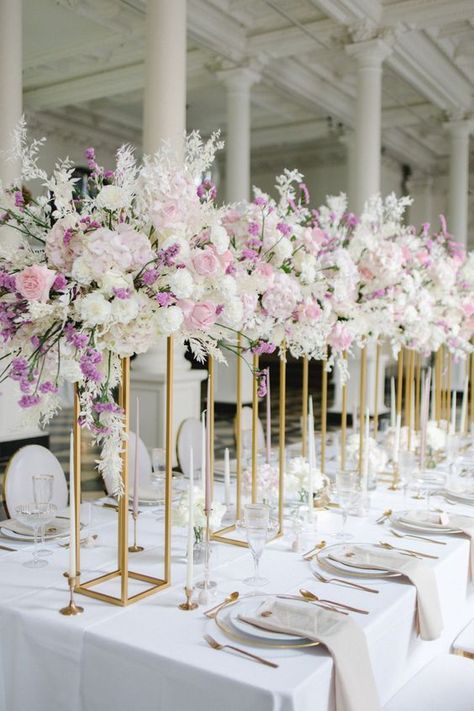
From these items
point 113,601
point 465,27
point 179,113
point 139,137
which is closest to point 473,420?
point 179,113

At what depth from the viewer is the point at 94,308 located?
70.5 inches

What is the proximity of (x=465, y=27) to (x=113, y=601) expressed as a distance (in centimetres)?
954

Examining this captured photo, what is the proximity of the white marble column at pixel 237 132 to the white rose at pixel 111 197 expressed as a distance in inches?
330

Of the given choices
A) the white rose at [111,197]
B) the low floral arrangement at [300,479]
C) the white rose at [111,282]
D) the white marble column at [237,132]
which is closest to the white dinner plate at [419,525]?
the low floral arrangement at [300,479]

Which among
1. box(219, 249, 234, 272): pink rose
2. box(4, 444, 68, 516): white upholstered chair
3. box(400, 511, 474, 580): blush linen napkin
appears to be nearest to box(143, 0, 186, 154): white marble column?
box(4, 444, 68, 516): white upholstered chair

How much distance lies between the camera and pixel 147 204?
1976 mm

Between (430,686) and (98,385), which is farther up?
(98,385)

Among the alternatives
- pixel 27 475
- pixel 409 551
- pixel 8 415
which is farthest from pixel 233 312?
pixel 8 415

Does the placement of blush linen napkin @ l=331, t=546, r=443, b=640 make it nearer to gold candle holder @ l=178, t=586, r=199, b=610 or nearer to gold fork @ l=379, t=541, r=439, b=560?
gold fork @ l=379, t=541, r=439, b=560

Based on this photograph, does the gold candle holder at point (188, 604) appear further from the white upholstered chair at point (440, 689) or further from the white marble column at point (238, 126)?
the white marble column at point (238, 126)

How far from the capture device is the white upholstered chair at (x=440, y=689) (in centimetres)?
204

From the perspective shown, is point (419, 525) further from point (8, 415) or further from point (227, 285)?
point (8, 415)

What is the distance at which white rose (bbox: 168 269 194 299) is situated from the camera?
6.11ft

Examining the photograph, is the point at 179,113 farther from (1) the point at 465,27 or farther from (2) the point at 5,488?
(1) the point at 465,27
